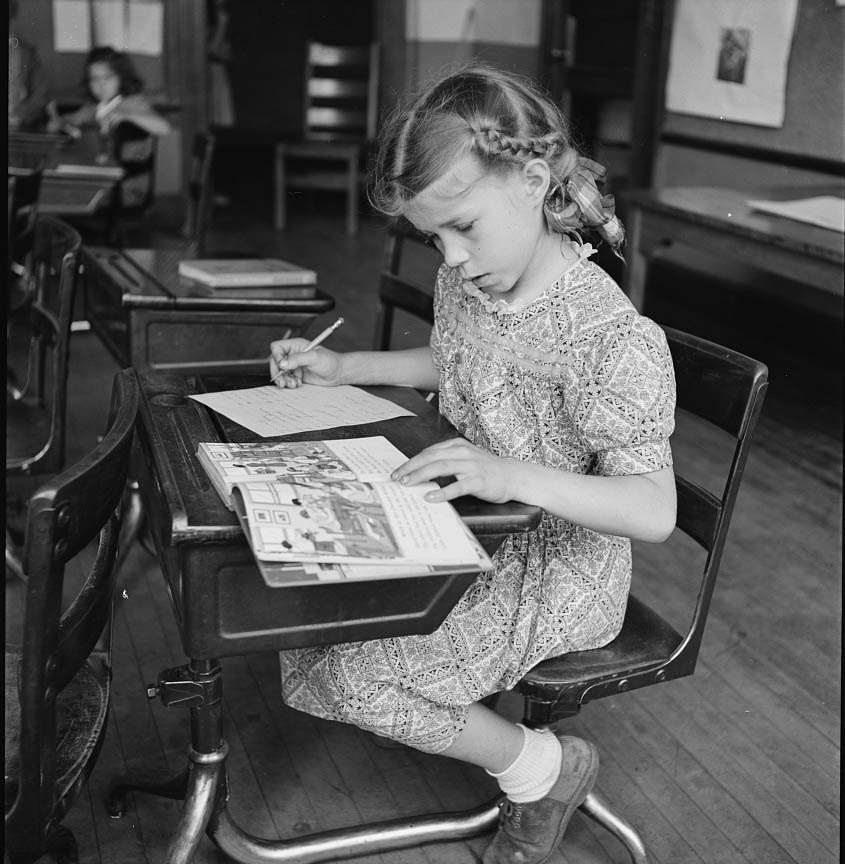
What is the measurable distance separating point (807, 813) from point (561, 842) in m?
0.42

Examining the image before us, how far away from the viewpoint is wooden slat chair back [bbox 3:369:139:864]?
99cm

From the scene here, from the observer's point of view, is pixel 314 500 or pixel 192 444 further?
pixel 192 444

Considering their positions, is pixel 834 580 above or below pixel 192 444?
below

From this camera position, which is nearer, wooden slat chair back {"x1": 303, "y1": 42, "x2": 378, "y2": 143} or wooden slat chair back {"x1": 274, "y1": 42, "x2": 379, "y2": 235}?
wooden slat chair back {"x1": 274, "y1": 42, "x2": 379, "y2": 235}

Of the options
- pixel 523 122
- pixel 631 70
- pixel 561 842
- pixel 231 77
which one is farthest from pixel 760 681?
pixel 231 77

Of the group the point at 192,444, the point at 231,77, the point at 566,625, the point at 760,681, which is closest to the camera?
the point at 192,444

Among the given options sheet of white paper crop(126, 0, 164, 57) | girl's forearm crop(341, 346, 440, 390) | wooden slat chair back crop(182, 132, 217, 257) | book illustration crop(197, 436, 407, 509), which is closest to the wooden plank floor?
girl's forearm crop(341, 346, 440, 390)

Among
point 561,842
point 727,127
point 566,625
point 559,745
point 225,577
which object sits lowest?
point 561,842

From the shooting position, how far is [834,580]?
2.54 meters

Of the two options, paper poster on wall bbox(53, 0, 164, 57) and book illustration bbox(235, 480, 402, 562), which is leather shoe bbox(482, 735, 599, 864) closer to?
book illustration bbox(235, 480, 402, 562)

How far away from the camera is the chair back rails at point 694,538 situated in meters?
1.35

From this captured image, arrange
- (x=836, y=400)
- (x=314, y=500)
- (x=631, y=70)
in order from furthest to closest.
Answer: (x=631, y=70), (x=836, y=400), (x=314, y=500)

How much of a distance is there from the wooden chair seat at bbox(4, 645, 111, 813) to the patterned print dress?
258 millimetres

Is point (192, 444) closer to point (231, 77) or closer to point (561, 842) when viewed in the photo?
point (561, 842)
